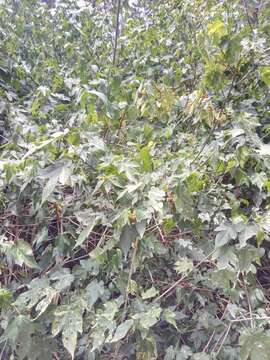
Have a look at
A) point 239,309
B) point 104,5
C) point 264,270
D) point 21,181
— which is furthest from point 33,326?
point 104,5

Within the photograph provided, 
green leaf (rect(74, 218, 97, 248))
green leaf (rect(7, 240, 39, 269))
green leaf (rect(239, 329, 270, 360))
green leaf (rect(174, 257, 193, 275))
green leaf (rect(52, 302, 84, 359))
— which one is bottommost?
green leaf (rect(239, 329, 270, 360))

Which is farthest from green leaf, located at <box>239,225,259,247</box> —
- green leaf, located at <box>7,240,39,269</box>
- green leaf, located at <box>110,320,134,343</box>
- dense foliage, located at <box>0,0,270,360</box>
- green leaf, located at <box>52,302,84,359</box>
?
green leaf, located at <box>7,240,39,269</box>

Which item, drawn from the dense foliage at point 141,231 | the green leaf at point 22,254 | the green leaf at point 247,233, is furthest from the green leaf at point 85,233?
the green leaf at point 247,233

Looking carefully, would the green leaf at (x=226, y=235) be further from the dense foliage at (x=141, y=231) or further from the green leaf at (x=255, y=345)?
the green leaf at (x=255, y=345)

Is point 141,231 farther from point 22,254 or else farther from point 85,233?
point 22,254

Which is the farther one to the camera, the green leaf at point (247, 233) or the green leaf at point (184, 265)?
the green leaf at point (184, 265)

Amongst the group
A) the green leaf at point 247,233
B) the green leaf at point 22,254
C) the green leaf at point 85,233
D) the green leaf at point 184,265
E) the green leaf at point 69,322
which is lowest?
the green leaf at point 69,322

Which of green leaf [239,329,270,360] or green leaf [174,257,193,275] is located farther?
green leaf [174,257,193,275]

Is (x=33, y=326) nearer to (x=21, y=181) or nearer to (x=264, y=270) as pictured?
(x=21, y=181)

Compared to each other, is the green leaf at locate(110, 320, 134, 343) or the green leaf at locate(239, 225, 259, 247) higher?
the green leaf at locate(239, 225, 259, 247)

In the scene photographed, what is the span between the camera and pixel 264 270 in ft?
4.71

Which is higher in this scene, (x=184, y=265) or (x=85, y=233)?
Answer: (x=85, y=233)

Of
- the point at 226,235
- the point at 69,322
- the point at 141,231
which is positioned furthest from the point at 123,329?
the point at 226,235

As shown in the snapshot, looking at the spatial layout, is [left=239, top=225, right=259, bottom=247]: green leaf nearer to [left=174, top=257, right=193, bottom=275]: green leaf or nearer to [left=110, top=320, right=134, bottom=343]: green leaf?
[left=174, top=257, right=193, bottom=275]: green leaf
